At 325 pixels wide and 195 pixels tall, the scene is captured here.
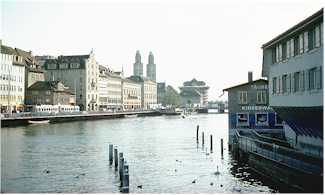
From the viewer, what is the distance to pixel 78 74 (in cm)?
16038

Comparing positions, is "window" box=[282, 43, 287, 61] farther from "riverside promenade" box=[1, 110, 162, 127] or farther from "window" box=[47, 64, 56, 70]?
"window" box=[47, 64, 56, 70]

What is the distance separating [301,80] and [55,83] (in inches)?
4382

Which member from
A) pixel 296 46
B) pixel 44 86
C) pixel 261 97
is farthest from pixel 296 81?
pixel 44 86

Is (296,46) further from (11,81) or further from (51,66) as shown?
(51,66)

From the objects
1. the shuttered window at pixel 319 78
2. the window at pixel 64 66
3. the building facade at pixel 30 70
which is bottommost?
the shuttered window at pixel 319 78

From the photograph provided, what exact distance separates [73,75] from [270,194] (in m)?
139

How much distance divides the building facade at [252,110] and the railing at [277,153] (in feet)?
15.2

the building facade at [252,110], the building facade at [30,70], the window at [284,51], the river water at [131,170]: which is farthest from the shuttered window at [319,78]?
the building facade at [30,70]

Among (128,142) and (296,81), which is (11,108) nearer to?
(128,142)

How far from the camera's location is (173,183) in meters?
30.7

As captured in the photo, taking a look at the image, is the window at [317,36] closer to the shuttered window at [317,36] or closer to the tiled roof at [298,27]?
the shuttered window at [317,36]

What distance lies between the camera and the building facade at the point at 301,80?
27844 mm

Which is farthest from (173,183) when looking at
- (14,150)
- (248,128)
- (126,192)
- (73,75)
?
(73,75)

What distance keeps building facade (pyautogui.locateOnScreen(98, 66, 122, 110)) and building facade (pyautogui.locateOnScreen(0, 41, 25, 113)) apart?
50.4 metres
